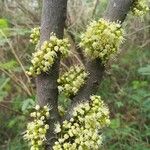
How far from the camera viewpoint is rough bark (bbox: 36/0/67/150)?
1384 mm

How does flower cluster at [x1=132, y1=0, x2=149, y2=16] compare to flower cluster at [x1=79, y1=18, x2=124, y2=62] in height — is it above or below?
above

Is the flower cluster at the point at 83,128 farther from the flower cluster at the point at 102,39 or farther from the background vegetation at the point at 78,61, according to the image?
the background vegetation at the point at 78,61

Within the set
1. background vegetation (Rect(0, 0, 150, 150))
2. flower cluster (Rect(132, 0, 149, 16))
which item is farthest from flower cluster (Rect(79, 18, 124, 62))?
background vegetation (Rect(0, 0, 150, 150))

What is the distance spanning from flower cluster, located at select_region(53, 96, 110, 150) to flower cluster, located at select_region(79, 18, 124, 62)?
15 cm

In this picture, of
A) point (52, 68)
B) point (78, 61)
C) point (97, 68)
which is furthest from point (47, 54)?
point (78, 61)

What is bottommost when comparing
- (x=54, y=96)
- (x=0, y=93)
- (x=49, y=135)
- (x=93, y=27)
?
(x=49, y=135)

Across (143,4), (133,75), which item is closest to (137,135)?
(133,75)

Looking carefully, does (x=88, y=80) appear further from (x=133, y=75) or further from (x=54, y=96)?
(x=133, y=75)

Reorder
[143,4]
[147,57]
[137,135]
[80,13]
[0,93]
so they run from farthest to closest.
→ [147,57] < [80,13] < [137,135] < [0,93] < [143,4]

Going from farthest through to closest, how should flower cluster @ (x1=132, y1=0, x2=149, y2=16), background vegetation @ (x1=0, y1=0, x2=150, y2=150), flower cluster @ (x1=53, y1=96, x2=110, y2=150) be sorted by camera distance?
background vegetation @ (x1=0, y1=0, x2=150, y2=150), flower cluster @ (x1=132, y1=0, x2=149, y2=16), flower cluster @ (x1=53, y1=96, x2=110, y2=150)

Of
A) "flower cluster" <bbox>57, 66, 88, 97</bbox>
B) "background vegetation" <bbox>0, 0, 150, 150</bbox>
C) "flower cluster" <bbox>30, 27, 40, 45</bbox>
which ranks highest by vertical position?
"background vegetation" <bbox>0, 0, 150, 150</bbox>

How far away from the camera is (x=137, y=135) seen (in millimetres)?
3260

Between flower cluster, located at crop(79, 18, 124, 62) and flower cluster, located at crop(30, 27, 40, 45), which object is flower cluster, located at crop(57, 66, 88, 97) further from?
flower cluster, located at crop(30, 27, 40, 45)

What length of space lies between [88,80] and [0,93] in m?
1.46
